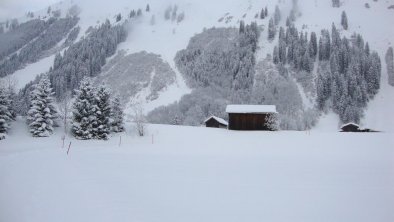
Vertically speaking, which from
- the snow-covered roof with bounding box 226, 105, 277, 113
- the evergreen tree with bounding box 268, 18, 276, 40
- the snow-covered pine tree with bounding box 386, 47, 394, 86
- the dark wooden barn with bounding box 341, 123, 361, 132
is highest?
the evergreen tree with bounding box 268, 18, 276, 40

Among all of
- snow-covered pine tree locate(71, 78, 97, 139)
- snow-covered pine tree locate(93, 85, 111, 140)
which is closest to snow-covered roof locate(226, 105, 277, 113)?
snow-covered pine tree locate(93, 85, 111, 140)

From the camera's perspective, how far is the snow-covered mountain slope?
10823 cm

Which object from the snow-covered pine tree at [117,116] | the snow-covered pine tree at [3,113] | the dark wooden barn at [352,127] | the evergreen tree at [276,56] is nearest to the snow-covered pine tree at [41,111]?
the snow-covered pine tree at [3,113]

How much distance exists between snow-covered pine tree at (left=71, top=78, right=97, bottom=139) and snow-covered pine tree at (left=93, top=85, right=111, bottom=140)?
60 centimetres

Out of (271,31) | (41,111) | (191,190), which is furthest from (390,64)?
(191,190)

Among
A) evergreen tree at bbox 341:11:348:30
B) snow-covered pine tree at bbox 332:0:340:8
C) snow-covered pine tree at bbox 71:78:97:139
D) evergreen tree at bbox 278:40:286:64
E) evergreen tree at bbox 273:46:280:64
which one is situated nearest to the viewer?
snow-covered pine tree at bbox 71:78:97:139

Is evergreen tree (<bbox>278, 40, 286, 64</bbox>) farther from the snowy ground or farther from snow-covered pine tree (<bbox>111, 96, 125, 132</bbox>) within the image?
the snowy ground

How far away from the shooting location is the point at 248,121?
5397 centimetres

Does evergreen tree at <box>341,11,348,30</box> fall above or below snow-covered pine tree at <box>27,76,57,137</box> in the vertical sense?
above

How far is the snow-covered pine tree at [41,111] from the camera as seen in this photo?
4181 centimetres

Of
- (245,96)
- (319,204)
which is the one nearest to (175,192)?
(319,204)

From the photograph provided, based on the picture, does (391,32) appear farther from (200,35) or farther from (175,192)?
(175,192)

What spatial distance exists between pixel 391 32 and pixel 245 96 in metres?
69.9

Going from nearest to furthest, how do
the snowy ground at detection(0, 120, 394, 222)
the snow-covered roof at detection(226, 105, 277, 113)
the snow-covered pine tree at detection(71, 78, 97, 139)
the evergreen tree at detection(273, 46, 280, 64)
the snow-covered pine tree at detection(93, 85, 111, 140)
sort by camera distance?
the snowy ground at detection(0, 120, 394, 222) → the snow-covered pine tree at detection(71, 78, 97, 139) → the snow-covered pine tree at detection(93, 85, 111, 140) → the snow-covered roof at detection(226, 105, 277, 113) → the evergreen tree at detection(273, 46, 280, 64)
